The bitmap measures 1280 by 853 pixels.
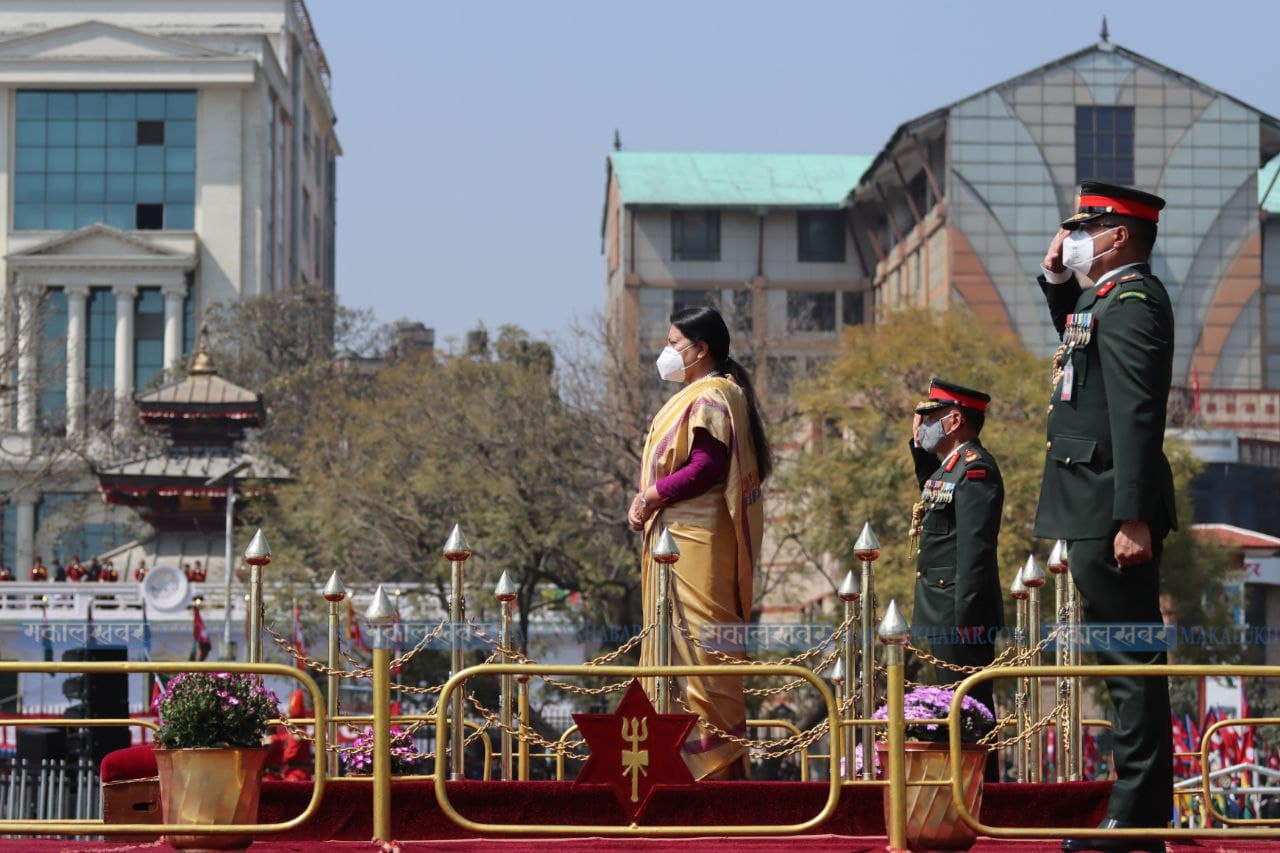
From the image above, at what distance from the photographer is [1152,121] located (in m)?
53.7

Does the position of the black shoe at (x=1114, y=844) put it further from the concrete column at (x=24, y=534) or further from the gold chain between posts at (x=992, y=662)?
the concrete column at (x=24, y=534)

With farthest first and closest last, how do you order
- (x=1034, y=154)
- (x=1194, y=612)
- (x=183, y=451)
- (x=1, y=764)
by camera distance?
(x=1034, y=154) < (x=183, y=451) < (x=1194, y=612) < (x=1, y=764)

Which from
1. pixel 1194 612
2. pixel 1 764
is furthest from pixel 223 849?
pixel 1194 612

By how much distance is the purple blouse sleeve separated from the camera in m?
9.34

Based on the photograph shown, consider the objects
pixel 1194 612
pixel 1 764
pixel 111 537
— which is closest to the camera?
pixel 1 764

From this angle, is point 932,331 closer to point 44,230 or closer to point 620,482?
point 620,482

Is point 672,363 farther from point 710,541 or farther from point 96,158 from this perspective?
point 96,158

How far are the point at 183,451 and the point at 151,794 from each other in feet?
116

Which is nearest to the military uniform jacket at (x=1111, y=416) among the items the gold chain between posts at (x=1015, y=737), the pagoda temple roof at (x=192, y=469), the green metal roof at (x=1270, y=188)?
the gold chain between posts at (x=1015, y=737)

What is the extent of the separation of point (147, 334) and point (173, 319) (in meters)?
1.58

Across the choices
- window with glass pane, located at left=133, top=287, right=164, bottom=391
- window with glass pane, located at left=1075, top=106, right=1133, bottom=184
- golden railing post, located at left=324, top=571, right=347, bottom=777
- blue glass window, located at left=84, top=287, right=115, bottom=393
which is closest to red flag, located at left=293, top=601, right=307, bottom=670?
golden railing post, located at left=324, top=571, right=347, bottom=777

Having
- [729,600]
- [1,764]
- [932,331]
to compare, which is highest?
[932,331]

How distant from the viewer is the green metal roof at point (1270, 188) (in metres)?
58.2

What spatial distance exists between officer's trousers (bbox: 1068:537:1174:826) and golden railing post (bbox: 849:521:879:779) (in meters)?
1.79
